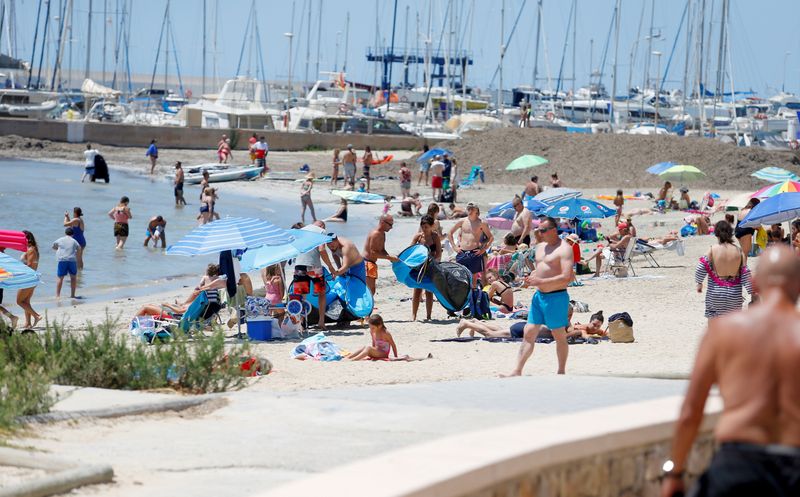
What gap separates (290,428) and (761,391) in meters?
3.61

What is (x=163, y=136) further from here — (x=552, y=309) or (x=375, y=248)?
(x=552, y=309)

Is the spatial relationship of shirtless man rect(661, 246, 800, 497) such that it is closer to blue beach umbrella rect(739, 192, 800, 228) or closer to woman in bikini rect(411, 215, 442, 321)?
woman in bikini rect(411, 215, 442, 321)

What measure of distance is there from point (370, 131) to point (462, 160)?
12.5 metres

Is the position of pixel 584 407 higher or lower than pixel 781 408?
lower

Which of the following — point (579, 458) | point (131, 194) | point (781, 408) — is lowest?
point (131, 194)

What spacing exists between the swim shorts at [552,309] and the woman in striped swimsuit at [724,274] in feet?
5.74

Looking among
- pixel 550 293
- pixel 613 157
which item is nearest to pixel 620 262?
pixel 550 293

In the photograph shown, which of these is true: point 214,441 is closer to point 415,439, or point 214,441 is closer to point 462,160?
point 415,439

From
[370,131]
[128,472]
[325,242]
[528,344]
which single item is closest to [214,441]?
[128,472]

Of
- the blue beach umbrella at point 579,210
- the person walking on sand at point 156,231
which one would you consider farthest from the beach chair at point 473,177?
the blue beach umbrella at point 579,210

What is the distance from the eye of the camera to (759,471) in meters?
3.39

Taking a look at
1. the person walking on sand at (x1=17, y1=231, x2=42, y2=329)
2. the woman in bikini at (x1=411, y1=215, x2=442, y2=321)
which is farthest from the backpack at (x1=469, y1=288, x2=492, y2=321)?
the person walking on sand at (x1=17, y1=231, x2=42, y2=329)

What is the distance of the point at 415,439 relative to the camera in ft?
19.9

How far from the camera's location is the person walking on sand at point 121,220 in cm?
2402
